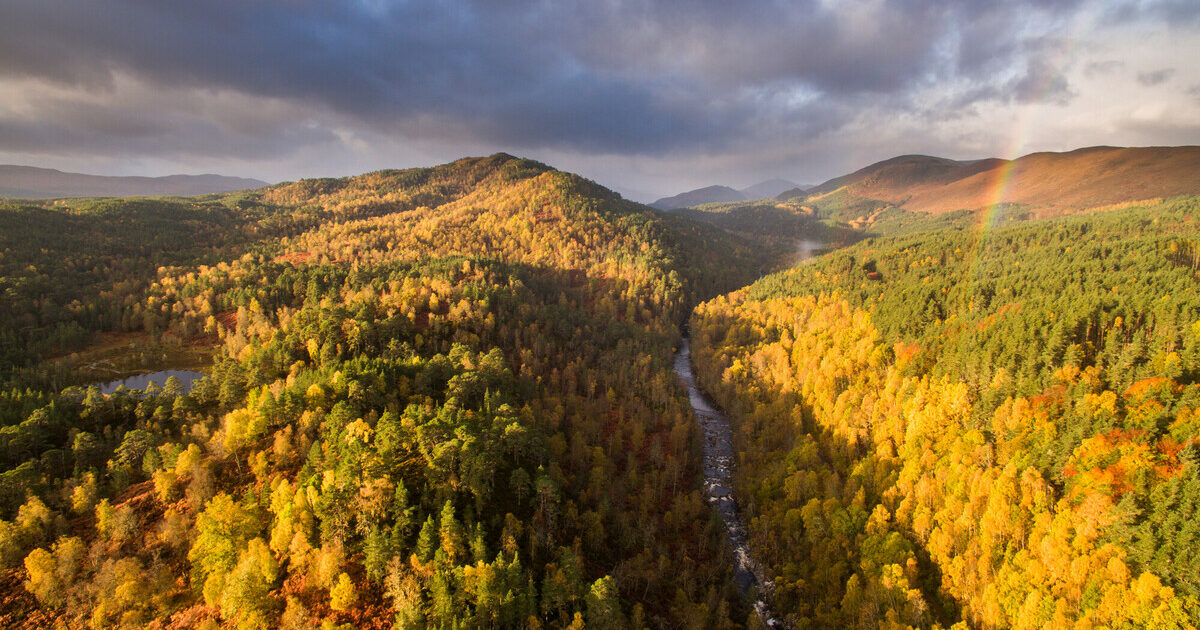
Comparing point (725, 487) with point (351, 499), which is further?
point (725, 487)

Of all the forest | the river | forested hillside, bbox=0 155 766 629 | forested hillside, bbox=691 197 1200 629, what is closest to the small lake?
the forest

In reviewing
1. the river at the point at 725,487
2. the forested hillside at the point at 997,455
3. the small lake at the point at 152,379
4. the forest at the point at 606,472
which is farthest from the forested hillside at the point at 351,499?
the forested hillside at the point at 997,455

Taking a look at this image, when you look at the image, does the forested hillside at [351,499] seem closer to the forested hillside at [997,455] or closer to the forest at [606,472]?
the forest at [606,472]

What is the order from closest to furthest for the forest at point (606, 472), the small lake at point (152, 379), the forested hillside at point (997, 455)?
1. the forest at point (606, 472)
2. the forested hillside at point (997, 455)
3. the small lake at point (152, 379)

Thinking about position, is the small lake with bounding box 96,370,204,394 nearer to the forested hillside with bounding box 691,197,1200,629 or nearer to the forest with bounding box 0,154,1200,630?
the forest with bounding box 0,154,1200,630

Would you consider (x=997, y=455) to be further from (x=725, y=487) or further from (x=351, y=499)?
Result: (x=351, y=499)

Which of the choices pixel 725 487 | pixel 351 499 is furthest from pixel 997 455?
pixel 351 499
